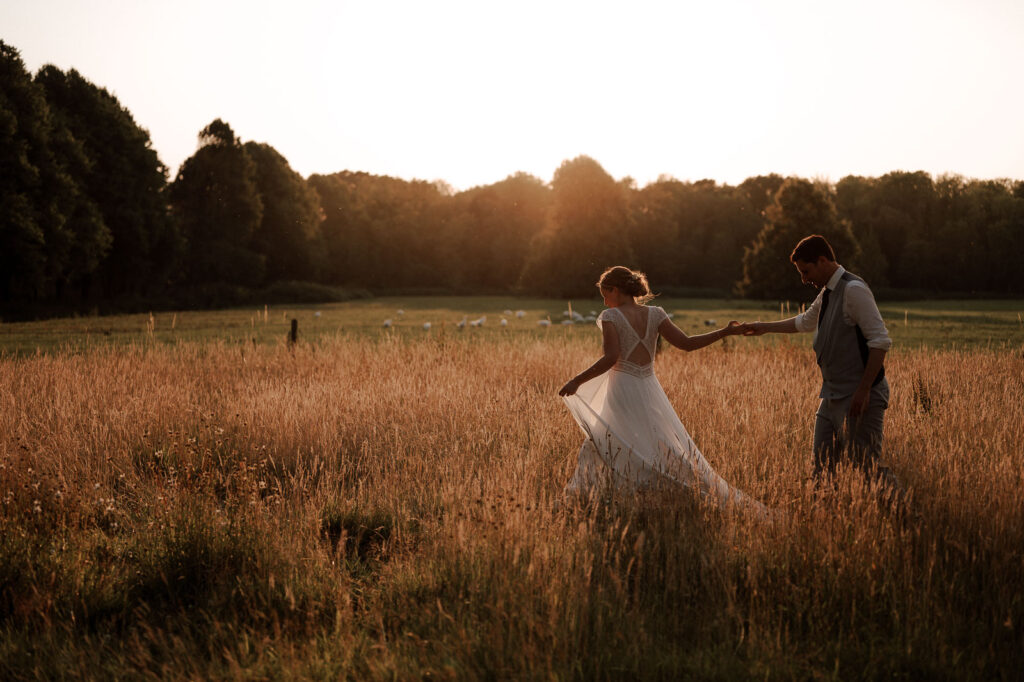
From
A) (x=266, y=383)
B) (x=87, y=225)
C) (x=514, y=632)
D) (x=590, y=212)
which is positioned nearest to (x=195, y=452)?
(x=266, y=383)

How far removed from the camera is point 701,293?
6419cm

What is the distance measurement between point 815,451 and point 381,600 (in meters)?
3.93

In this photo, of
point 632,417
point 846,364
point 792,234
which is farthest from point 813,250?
point 792,234

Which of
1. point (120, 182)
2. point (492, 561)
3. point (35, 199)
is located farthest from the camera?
point (120, 182)

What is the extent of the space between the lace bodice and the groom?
1283 mm

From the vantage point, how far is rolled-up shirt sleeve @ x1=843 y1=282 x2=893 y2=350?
525cm

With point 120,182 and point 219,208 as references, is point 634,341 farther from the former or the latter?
point 219,208

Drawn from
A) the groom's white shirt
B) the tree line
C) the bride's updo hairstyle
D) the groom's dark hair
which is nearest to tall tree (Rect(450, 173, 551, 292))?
the tree line

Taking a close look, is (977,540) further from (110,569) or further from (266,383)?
(266,383)

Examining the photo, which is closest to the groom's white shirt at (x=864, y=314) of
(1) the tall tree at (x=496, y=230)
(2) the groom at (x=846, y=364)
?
(2) the groom at (x=846, y=364)

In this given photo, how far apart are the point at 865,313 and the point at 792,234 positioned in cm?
4918

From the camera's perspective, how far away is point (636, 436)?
5902mm

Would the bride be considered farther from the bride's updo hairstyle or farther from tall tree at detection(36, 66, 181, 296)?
tall tree at detection(36, 66, 181, 296)

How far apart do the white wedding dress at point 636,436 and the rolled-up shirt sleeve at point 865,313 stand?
1432 mm
